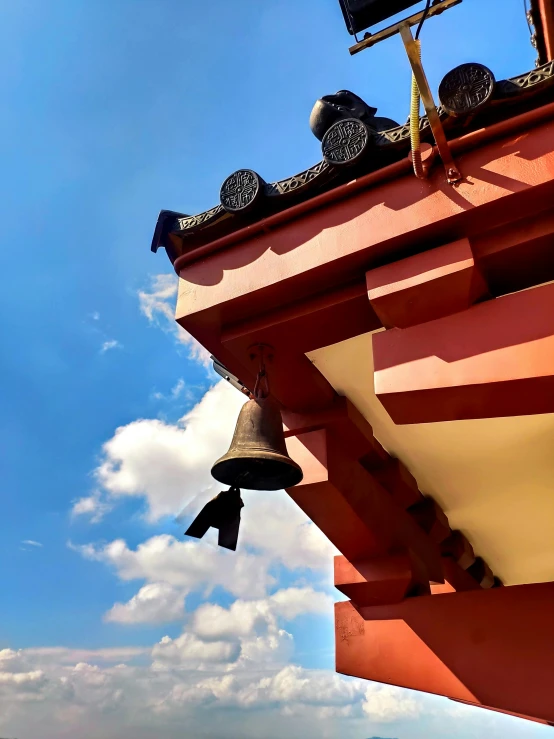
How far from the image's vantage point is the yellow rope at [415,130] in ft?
4.98

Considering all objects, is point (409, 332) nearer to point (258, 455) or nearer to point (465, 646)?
point (258, 455)

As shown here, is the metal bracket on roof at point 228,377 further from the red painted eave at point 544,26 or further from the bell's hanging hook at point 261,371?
the red painted eave at point 544,26

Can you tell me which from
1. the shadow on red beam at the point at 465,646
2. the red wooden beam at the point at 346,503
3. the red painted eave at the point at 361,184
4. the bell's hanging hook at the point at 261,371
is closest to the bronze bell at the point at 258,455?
the bell's hanging hook at the point at 261,371

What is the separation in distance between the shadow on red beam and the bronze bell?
52.1 inches

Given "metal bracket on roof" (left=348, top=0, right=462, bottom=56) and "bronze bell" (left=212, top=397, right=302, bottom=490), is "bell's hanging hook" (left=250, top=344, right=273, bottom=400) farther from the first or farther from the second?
"metal bracket on roof" (left=348, top=0, right=462, bottom=56)

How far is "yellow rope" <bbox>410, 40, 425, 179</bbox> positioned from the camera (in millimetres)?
1518

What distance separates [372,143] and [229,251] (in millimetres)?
622

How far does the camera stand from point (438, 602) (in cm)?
271

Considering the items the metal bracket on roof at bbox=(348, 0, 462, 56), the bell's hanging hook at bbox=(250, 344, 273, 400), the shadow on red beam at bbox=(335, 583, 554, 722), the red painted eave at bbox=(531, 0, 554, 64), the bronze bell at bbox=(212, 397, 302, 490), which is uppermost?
the red painted eave at bbox=(531, 0, 554, 64)

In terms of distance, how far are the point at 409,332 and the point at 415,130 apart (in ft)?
1.95

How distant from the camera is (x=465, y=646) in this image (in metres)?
2.55

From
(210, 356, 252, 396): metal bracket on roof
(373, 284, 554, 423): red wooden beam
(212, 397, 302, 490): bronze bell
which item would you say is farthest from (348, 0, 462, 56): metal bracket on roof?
(210, 356, 252, 396): metal bracket on roof

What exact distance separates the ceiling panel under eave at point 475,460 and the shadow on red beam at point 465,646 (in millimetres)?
749

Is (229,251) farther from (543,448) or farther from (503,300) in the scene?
(543,448)
